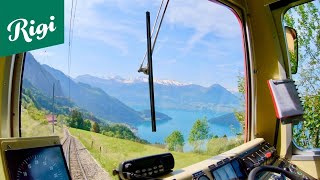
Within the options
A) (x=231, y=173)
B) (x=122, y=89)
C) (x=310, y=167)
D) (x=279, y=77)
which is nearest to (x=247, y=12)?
(x=279, y=77)

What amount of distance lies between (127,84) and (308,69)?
2.15m

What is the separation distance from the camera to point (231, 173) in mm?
2244

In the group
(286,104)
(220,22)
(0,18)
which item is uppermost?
(220,22)

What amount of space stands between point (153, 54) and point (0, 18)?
2.88ft

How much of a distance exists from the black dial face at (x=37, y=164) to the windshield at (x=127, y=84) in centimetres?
21

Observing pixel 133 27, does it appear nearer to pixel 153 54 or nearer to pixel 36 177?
pixel 153 54

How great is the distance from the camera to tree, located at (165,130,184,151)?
200 centimetres

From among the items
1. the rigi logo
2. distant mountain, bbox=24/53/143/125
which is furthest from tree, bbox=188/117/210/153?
the rigi logo

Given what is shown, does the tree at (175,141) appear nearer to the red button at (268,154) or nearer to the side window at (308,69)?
the red button at (268,154)

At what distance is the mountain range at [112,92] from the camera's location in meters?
1.55

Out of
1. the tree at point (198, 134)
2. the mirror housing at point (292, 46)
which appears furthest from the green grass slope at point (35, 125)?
the mirror housing at point (292, 46)

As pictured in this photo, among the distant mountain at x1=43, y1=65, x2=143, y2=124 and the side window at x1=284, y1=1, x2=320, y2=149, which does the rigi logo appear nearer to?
the distant mountain at x1=43, y1=65, x2=143, y2=124

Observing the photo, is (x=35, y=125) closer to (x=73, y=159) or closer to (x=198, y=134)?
(x=73, y=159)

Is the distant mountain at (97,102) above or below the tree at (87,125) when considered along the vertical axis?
above
